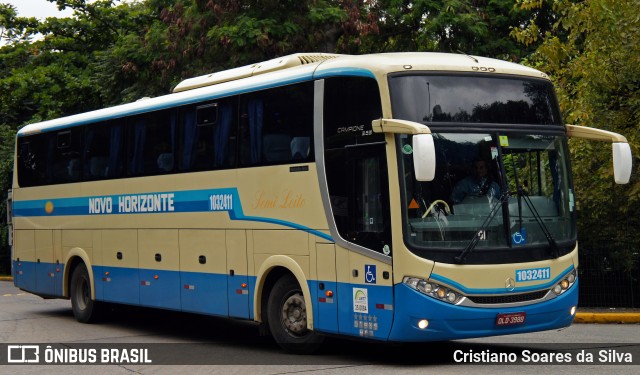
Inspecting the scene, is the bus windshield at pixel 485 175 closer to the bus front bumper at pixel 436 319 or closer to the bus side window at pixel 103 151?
the bus front bumper at pixel 436 319

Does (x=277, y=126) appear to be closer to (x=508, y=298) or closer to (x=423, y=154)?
(x=423, y=154)

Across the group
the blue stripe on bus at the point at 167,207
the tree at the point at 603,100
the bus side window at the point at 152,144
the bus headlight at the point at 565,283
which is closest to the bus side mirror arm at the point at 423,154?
the blue stripe on bus at the point at 167,207

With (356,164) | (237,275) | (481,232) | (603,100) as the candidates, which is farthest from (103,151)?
(603,100)

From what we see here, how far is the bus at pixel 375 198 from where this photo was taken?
10961mm

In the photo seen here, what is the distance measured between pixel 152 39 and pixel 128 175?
1308cm

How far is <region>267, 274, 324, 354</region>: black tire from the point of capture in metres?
12.5

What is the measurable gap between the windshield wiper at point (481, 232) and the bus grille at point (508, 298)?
46 cm

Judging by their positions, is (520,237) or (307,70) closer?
(520,237)

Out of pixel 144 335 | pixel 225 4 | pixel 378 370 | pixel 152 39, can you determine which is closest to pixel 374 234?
pixel 378 370

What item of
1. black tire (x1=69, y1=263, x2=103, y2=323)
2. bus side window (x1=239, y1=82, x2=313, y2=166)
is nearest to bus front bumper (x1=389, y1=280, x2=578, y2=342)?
bus side window (x1=239, y1=82, x2=313, y2=166)

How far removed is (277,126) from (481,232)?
3.19 meters

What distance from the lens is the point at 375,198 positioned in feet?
37.3

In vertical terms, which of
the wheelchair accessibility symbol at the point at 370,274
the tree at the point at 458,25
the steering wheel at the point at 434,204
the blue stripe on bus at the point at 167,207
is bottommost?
the wheelchair accessibility symbol at the point at 370,274

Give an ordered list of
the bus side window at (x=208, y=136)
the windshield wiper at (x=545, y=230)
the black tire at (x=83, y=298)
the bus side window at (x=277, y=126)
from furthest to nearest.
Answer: the black tire at (x=83, y=298)
the bus side window at (x=208, y=136)
the bus side window at (x=277, y=126)
the windshield wiper at (x=545, y=230)
